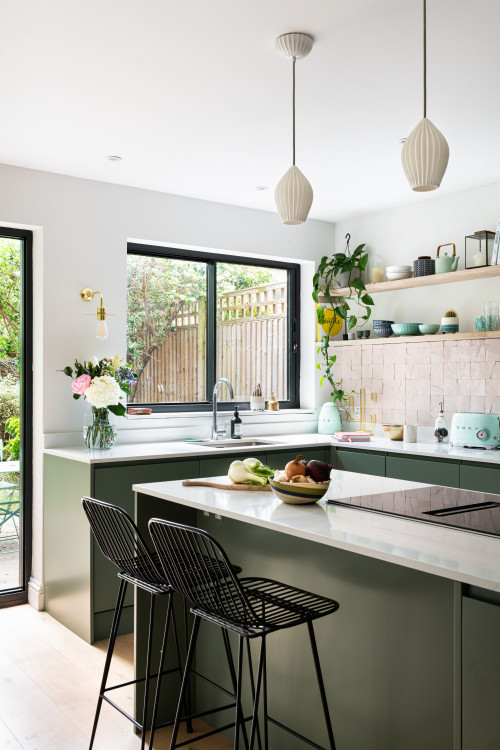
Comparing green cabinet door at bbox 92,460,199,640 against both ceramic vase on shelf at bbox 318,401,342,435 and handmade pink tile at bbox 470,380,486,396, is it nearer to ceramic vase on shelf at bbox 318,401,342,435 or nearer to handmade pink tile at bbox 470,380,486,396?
ceramic vase on shelf at bbox 318,401,342,435

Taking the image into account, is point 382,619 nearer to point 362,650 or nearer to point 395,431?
point 362,650

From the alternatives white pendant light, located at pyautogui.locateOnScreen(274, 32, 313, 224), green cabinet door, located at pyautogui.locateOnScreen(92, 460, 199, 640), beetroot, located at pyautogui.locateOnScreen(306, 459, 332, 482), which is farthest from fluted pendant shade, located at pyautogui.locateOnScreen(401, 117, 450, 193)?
green cabinet door, located at pyautogui.locateOnScreen(92, 460, 199, 640)

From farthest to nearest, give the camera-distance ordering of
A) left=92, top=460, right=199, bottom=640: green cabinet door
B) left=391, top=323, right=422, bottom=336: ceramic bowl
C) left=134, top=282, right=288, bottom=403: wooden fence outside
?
Result: left=134, top=282, right=288, bottom=403: wooden fence outside → left=391, top=323, right=422, bottom=336: ceramic bowl → left=92, top=460, right=199, bottom=640: green cabinet door

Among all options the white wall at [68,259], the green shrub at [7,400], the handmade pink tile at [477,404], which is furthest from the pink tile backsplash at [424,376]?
the green shrub at [7,400]

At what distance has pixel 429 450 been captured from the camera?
3.99 meters

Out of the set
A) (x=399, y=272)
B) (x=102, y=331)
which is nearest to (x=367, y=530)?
(x=102, y=331)

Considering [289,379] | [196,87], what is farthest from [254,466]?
[289,379]

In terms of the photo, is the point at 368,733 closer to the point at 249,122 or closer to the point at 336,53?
the point at 336,53

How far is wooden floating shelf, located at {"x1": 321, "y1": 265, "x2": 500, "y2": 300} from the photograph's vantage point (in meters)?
4.12

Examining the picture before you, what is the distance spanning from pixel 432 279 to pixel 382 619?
289 cm

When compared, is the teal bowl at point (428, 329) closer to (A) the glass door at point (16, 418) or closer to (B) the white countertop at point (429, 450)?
(B) the white countertop at point (429, 450)

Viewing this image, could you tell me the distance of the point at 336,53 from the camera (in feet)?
8.59

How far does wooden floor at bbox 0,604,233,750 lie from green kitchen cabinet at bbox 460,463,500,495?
1.86 m

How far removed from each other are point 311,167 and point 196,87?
127 cm
